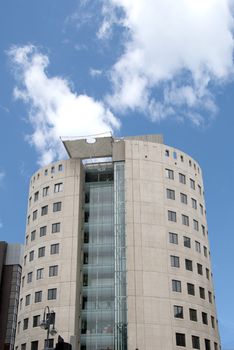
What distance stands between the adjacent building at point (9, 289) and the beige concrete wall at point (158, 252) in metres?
48.3

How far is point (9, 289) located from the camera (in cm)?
10662

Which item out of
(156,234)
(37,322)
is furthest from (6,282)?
(156,234)

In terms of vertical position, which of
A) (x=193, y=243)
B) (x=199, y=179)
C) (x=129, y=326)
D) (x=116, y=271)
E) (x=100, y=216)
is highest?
(x=199, y=179)

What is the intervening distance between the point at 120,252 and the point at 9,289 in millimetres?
49321

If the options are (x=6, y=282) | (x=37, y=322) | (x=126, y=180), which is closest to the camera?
(x=37, y=322)

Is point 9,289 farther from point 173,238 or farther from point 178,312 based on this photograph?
point 178,312

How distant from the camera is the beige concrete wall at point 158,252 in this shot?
199 ft

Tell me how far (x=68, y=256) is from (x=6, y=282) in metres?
46.5

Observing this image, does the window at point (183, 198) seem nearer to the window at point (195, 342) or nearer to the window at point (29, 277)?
the window at point (195, 342)

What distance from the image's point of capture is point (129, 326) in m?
60.3

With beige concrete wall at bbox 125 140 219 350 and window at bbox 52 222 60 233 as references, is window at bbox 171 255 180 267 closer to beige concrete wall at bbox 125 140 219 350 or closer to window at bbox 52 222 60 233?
beige concrete wall at bbox 125 140 219 350

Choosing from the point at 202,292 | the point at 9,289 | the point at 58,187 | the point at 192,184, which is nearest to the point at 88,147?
the point at 58,187

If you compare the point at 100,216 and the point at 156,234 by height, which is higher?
the point at 100,216

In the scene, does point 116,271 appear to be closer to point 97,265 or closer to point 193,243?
point 97,265
